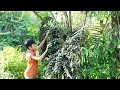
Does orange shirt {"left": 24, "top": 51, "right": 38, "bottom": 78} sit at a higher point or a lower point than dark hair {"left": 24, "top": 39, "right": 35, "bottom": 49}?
lower

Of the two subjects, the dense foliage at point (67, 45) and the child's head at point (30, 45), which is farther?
the dense foliage at point (67, 45)

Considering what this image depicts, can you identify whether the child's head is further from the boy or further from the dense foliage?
the dense foliage

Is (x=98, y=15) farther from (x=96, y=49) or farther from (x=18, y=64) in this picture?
(x=18, y=64)

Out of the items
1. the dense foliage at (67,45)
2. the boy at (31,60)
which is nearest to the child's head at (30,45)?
the boy at (31,60)

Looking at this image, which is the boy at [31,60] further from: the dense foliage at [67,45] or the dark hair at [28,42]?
the dense foliage at [67,45]

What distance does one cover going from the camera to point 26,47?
168 inches

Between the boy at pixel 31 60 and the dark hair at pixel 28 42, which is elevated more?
the dark hair at pixel 28 42

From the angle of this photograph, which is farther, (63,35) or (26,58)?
(63,35)

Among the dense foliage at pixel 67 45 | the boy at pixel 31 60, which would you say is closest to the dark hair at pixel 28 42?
the boy at pixel 31 60

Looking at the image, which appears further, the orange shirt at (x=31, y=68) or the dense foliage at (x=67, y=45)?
the dense foliage at (x=67, y=45)

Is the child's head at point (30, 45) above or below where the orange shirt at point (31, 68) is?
above

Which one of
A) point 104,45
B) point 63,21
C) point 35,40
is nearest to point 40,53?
point 35,40

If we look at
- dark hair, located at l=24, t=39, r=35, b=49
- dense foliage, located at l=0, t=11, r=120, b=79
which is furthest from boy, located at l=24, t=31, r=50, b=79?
dense foliage, located at l=0, t=11, r=120, b=79
